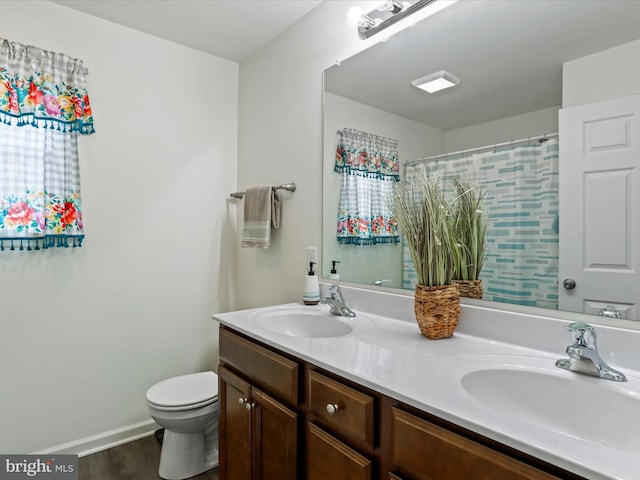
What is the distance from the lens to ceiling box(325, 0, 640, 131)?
1.09m

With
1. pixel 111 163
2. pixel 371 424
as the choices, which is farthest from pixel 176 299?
pixel 371 424

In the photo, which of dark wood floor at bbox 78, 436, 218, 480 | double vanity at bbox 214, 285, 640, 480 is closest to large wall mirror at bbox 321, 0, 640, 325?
double vanity at bbox 214, 285, 640, 480

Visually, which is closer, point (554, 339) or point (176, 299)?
point (554, 339)

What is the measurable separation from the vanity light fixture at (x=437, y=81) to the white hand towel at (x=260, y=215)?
3.35 ft

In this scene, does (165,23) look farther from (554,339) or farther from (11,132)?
(554,339)

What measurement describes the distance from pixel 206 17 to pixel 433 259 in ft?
6.12

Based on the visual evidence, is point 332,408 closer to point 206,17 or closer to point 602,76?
point 602,76

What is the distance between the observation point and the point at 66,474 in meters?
1.81

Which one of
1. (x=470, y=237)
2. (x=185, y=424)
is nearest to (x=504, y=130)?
(x=470, y=237)

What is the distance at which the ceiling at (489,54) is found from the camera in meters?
1.09

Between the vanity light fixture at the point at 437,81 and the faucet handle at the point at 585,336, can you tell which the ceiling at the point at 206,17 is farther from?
the faucet handle at the point at 585,336

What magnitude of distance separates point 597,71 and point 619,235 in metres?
0.47

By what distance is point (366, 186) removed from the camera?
1730 mm

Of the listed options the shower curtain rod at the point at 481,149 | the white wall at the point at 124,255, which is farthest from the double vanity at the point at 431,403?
the white wall at the point at 124,255
